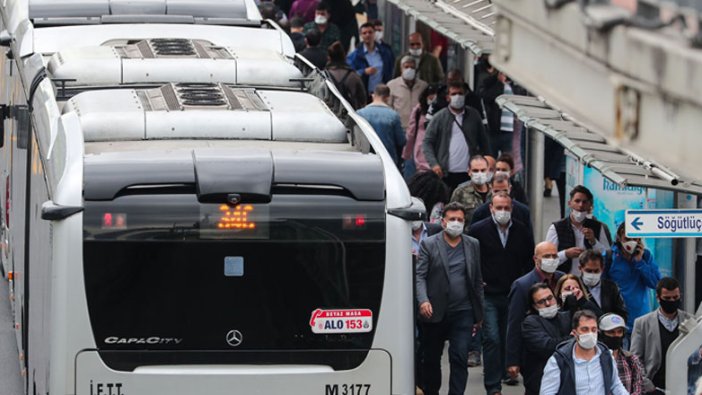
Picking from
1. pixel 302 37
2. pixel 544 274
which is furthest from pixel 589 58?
pixel 302 37

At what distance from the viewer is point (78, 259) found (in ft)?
36.0

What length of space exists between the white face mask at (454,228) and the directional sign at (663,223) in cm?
143

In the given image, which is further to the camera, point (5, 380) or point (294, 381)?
point (5, 380)

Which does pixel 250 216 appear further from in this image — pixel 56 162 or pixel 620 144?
pixel 620 144

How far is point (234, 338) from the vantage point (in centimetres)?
1112

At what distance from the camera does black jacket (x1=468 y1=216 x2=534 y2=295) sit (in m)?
16.3

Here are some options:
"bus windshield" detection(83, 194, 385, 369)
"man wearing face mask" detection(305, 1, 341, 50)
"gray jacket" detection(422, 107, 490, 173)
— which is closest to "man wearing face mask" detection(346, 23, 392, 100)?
"man wearing face mask" detection(305, 1, 341, 50)

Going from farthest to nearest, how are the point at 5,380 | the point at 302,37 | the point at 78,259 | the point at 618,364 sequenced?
the point at 302,37 → the point at 5,380 → the point at 618,364 → the point at 78,259

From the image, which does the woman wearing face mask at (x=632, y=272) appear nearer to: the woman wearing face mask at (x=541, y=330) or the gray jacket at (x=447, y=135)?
the woman wearing face mask at (x=541, y=330)

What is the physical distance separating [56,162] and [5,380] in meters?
5.67

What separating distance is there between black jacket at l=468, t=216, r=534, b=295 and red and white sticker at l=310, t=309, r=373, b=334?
5096 mm

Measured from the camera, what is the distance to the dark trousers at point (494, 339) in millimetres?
15898

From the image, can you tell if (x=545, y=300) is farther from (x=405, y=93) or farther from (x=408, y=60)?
(x=405, y=93)

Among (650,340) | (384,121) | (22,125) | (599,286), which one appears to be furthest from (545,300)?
(384,121)
